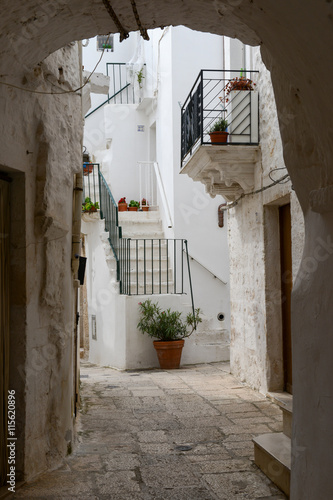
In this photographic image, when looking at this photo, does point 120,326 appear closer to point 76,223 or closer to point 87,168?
point 87,168

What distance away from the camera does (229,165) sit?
779 centimetres

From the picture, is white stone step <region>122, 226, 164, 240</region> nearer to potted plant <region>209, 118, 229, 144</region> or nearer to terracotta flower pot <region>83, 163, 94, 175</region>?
terracotta flower pot <region>83, 163, 94, 175</region>

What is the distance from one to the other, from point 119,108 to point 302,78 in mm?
13120

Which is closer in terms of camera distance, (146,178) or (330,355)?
(330,355)

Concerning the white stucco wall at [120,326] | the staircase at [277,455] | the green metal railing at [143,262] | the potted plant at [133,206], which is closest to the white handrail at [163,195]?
the green metal railing at [143,262]

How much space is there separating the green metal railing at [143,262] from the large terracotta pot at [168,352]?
1.19 meters

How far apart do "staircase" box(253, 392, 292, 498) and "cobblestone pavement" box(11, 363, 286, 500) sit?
2.7 inches

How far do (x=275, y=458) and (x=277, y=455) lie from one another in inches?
2.4

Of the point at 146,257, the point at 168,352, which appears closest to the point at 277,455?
the point at 168,352

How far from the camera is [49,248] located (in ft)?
14.5

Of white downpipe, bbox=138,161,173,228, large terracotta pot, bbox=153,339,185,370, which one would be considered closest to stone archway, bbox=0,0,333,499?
large terracotta pot, bbox=153,339,185,370

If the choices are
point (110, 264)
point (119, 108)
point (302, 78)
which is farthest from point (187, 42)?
point (302, 78)

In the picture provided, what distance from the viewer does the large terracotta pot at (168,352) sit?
31.9 feet

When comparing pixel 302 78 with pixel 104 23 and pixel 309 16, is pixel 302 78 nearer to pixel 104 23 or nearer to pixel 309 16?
pixel 309 16
